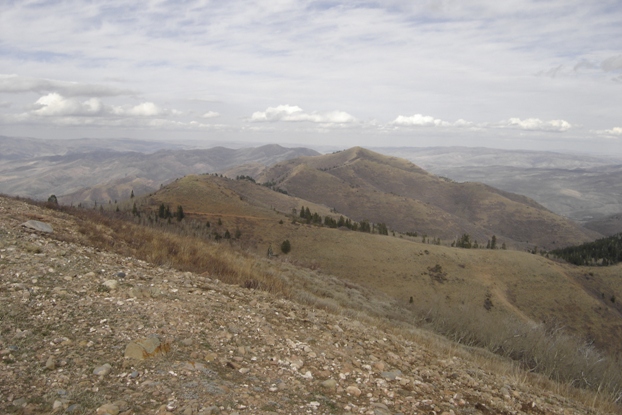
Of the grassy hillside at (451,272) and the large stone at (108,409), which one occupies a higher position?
the large stone at (108,409)

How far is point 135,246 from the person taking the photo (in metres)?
12.3

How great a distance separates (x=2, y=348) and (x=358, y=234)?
72.5m

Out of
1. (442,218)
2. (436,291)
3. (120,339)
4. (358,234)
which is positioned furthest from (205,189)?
(442,218)

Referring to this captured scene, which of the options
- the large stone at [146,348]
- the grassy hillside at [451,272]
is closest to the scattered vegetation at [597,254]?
the grassy hillside at [451,272]

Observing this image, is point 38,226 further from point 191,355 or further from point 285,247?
point 285,247

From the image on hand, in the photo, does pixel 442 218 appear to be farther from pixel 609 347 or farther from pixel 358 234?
pixel 609 347

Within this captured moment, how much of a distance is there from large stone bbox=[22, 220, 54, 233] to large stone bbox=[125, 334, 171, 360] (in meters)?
7.49

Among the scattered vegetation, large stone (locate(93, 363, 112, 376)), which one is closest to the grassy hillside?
the scattered vegetation

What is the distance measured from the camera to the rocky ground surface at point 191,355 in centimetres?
477

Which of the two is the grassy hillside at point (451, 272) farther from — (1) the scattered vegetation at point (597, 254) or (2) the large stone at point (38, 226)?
(2) the large stone at point (38, 226)

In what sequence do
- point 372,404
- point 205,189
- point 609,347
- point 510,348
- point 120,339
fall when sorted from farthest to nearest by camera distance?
1. point 205,189
2. point 609,347
3. point 510,348
4. point 120,339
5. point 372,404

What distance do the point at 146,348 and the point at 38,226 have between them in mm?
8087

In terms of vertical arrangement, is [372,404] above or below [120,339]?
below

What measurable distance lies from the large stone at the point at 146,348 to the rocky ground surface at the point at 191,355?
20 mm
